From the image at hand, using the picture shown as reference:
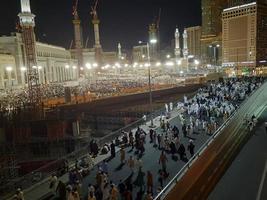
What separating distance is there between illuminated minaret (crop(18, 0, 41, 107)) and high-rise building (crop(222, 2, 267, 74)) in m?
81.9

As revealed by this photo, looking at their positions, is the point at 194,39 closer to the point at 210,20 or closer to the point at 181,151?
the point at 210,20

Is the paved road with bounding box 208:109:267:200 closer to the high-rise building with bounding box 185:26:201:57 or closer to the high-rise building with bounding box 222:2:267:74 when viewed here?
the high-rise building with bounding box 222:2:267:74

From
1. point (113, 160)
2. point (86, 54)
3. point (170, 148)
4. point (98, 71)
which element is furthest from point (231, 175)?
point (86, 54)

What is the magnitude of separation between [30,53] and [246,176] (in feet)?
107

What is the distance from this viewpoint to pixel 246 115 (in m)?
22.8

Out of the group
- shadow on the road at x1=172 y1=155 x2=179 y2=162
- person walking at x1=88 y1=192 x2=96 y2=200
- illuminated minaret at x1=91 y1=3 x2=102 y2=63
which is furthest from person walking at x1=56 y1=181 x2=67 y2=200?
illuminated minaret at x1=91 y1=3 x2=102 y2=63

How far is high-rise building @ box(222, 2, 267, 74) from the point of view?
105812 mm

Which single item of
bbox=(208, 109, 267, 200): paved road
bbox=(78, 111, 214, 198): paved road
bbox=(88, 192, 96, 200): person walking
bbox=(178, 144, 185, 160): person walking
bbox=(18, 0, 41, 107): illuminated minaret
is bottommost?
bbox=(208, 109, 267, 200): paved road

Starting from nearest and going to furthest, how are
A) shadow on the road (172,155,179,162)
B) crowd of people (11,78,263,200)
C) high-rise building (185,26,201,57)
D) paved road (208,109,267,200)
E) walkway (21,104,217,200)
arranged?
crowd of people (11,78,263,200)
paved road (208,109,267,200)
walkway (21,104,217,200)
shadow on the road (172,155,179,162)
high-rise building (185,26,201,57)

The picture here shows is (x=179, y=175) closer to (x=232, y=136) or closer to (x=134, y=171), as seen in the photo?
(x=134, y=171)

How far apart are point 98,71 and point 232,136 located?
286ft

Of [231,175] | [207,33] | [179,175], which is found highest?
[207,33]

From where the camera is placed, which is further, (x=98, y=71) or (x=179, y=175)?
(x=98, y=71)

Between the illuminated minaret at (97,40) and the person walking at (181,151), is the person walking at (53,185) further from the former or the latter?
the illuminated minaret at (97,40)
